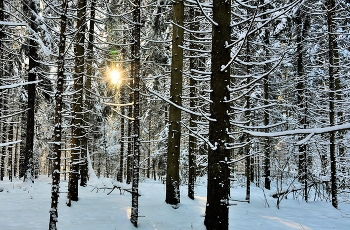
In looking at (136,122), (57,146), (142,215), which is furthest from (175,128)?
(57,146)

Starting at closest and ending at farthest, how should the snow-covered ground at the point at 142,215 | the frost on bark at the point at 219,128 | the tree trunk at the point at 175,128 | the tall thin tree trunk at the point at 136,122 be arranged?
the frost on bark at the point at 219,128, the snow-covered ground at the point at 142,215, the tall thin tree trunk at the point at 136,122, the tree trunk at the point at 175,128

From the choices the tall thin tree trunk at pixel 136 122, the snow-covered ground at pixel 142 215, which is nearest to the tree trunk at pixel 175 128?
the snow-covered ground at pixel 142 215

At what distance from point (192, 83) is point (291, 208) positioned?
700 centimetres

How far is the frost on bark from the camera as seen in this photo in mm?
4484

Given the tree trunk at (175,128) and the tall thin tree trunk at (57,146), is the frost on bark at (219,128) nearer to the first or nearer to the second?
the tall thin tree trunk at (57,146)

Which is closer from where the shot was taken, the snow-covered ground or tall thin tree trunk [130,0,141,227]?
the snow-covered ground

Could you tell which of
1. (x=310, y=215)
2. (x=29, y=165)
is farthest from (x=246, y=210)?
(x=29, y=165)

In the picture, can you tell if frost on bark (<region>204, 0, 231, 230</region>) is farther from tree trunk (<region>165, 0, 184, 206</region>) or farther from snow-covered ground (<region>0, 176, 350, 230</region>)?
tree trunk (<region>165, 0, 184, 206</region>)

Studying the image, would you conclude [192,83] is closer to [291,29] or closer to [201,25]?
[201,25]

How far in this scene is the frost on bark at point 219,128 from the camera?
4.48 meters

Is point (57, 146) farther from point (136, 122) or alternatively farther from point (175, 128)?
point (175, 128)

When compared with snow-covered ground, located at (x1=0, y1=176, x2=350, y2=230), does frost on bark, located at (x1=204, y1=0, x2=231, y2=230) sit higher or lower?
higher

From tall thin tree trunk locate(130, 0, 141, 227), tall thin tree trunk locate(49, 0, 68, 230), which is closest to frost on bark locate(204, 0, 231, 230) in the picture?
tall thin tree trunk locate(49, 0, 68, 230)

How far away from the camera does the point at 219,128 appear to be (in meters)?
4.55
